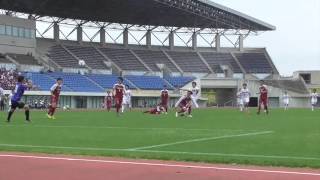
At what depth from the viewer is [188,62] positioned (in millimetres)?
92250

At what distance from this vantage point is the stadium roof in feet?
241

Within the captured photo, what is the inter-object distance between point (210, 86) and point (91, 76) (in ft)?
66.2

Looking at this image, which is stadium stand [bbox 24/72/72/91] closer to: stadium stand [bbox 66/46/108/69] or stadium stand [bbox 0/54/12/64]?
stadium stand [bbox 0/54/12/64]

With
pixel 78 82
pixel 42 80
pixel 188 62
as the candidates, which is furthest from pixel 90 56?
pixel 42 80

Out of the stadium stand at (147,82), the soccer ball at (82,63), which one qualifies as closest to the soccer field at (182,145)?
the soccer ball at (82,63)

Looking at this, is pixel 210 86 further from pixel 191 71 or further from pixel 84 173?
pixel 84 173

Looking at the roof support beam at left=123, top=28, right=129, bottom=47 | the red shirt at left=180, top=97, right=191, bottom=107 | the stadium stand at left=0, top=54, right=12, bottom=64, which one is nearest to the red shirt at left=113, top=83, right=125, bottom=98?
the red shirt at left=180, top=97, right=191, bottom=107

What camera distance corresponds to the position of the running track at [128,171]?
30.0ft

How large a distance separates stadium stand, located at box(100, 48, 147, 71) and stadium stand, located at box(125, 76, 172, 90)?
3.58 metres

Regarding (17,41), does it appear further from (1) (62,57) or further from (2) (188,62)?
(2) (188,62)

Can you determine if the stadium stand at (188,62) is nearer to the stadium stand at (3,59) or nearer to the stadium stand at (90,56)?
the stadium stand at (90,56)

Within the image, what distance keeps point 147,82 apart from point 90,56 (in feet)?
28.3

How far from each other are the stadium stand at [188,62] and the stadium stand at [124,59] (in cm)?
724

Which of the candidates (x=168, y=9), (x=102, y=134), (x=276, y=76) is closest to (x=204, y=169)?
(x=102, y=134)
